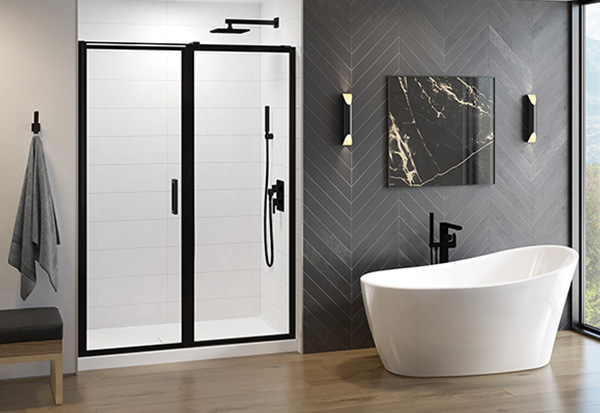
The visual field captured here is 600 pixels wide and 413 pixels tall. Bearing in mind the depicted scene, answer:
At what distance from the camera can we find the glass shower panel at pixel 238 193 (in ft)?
17.2

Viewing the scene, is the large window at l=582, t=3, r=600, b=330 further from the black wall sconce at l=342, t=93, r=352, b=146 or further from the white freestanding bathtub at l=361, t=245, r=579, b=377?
the black wall sconce at l=342, t=93, r=352, b=146

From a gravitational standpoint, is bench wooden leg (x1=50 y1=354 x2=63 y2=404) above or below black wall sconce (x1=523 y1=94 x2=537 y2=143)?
below

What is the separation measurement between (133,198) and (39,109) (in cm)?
84

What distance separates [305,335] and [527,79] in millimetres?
2611

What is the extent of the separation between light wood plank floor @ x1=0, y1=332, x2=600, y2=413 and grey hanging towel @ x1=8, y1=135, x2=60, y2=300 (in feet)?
2.40

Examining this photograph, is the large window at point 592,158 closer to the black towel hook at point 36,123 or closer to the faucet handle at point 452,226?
the faucet handle at point 452,226

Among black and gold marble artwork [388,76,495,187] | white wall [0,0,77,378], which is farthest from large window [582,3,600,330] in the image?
white wall [0,0,77,378]

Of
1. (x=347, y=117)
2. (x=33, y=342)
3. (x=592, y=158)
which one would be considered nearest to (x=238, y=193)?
(x=347, y=117)

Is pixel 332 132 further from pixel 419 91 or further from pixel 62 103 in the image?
pixel 62 103

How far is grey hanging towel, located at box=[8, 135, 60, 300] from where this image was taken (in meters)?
4.58

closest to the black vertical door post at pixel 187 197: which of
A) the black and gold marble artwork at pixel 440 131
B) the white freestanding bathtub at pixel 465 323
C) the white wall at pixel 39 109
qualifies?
the white wall at pixel 39 109

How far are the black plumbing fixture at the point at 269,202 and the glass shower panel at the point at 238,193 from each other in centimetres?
2

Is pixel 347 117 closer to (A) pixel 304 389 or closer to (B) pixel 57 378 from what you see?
(A) pixel 304 389

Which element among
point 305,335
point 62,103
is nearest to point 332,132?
point 305,335
